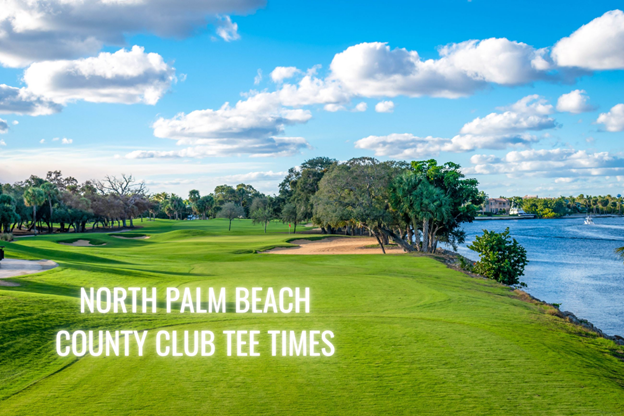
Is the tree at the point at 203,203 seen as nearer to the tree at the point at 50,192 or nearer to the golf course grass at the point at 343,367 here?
the tree at the point at 50,192

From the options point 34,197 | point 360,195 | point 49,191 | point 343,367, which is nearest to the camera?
point 343,367

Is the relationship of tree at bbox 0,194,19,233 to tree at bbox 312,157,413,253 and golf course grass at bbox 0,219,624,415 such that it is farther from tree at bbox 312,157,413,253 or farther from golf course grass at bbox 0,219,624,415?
golf course grass at bbox 0,219,624,415

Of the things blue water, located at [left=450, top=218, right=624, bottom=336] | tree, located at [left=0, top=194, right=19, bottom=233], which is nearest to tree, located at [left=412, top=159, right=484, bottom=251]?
blue water, located at [left=450, top=218, right=624, bottom=336]

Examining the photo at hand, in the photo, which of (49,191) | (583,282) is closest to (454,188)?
(583,282)

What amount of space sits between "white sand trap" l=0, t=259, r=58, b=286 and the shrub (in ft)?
80.1

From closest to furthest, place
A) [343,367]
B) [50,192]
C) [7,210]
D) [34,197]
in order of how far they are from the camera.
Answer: [343,367] → [7,210] → [34,197] → [50,192]

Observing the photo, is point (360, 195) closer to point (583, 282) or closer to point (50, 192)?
point (583, 282)

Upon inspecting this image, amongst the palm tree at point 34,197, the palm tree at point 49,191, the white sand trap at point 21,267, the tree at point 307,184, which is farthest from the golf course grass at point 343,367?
the palm tree at point 49,191

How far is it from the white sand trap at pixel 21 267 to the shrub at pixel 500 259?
80.1 feet

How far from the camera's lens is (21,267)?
2198 centimetres

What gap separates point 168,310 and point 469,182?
38.3m

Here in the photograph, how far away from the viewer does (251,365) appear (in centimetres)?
950

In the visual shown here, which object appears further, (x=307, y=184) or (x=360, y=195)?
(x=307, y=184)

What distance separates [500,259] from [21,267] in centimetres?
2668
